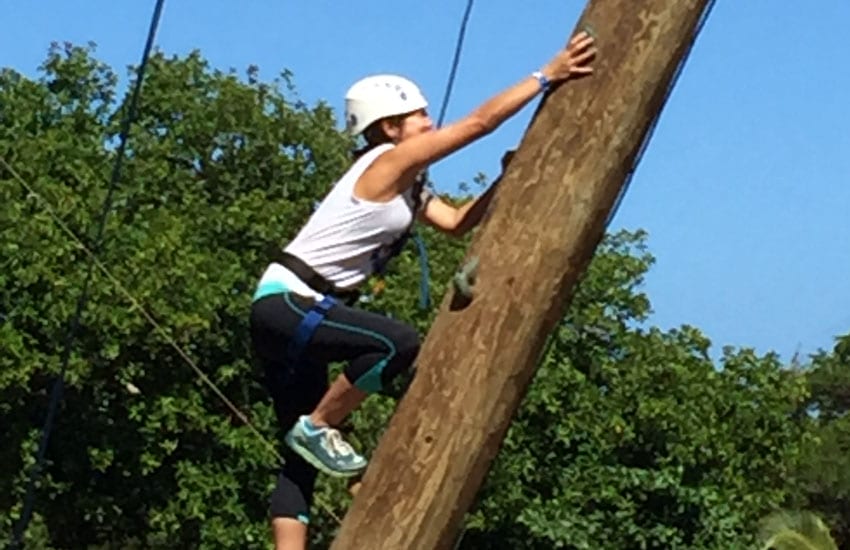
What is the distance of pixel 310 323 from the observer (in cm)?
482

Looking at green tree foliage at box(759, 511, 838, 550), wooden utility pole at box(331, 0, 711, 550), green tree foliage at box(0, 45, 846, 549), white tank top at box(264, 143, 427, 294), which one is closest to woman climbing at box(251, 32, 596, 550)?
white tank top at box(264, 143, 427, 294)

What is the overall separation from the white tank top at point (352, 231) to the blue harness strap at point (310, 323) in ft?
0.19

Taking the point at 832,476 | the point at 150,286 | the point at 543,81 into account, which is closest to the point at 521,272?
the point at 543,81

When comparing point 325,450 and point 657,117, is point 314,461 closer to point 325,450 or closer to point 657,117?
point 325,450

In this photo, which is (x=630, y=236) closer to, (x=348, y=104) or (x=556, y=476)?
(x=556, y=476)

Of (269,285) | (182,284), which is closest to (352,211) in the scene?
(269,285)

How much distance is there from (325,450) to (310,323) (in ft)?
1.00

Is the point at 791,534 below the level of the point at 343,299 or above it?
above

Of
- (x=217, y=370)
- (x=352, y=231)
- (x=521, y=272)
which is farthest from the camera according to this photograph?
(x=217, y=370)

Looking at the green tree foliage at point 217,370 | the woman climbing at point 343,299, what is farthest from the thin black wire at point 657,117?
the green tree foliage at point 217,370

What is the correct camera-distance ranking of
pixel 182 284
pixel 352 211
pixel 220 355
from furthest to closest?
pixel 220 355 → pixel 182 284 → pixel 352 211

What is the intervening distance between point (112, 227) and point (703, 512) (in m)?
7.91

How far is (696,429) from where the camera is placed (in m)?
24.6

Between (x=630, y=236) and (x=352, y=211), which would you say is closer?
(x=352, y=211)
